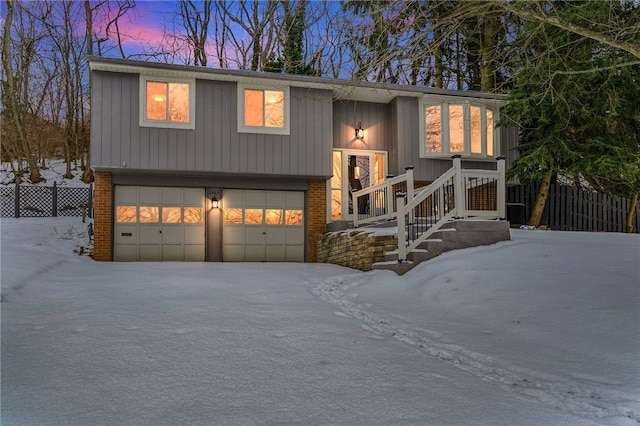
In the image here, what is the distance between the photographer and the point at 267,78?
38.0 feet

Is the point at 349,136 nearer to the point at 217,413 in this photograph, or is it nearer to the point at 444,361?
the point at 444,361

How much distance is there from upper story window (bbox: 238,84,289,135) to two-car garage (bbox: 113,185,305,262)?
1870 millimetres

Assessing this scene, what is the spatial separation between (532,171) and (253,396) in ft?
39.7

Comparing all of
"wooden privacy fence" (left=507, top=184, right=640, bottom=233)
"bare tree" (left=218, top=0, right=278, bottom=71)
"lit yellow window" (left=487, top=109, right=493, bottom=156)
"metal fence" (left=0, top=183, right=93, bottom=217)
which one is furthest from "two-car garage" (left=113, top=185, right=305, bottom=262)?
"bare tree" (left=218, top=0, right=278, bottom=71)

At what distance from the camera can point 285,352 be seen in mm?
3564

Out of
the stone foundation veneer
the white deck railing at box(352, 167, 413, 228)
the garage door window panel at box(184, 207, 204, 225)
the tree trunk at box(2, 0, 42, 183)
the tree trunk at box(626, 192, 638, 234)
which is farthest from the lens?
the tree trunk at box(2, 0, 42, 183)

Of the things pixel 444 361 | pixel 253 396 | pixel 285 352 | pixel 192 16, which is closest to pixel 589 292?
pixel 444 361

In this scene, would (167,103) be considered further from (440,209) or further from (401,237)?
(440,209)

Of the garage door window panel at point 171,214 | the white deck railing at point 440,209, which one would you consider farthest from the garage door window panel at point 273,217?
the white deck railing at point 440,209

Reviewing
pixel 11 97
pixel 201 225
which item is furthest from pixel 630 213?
pixel 11 97

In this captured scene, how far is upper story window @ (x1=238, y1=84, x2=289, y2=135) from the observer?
11.6 metres

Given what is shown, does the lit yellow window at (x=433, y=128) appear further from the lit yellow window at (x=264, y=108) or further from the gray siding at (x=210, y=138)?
the lit yellow window at (x=264, y=108)

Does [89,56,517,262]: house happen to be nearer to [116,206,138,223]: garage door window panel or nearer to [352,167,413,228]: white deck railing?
[116,206,138,223]: garage door window panel

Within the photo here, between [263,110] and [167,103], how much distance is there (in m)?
2.50
